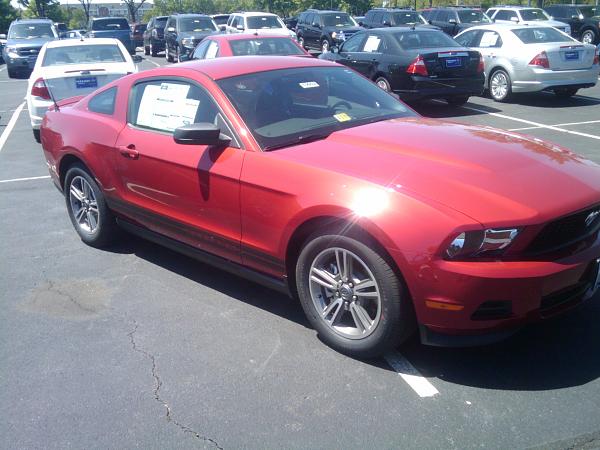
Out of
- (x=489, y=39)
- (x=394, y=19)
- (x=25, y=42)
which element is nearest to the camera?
(x=489, y=39)

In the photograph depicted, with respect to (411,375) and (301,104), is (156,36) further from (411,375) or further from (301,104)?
(411,375)

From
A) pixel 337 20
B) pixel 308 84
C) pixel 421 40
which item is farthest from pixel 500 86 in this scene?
pixel 337 20

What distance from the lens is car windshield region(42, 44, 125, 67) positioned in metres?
10.4

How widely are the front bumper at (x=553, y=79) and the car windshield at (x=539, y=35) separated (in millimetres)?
808

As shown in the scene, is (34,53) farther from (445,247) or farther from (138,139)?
(445,247)

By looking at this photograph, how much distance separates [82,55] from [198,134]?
25.0 feet

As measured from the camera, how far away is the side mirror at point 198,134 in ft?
13.0

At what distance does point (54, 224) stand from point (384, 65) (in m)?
7.72

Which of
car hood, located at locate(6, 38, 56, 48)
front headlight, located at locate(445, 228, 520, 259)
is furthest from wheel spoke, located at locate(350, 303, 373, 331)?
car hood, located at locate(6, 38, 56, 48)

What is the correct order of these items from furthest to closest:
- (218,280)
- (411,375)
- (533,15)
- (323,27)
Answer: (323,27)
(533,15)
(218,280)
(411,375)

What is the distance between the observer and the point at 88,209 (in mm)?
5625

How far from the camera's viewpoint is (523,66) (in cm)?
1245

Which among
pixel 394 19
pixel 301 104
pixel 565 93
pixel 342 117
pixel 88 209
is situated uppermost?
pixel 301 104

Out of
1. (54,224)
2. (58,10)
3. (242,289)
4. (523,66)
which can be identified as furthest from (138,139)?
(58,10)
